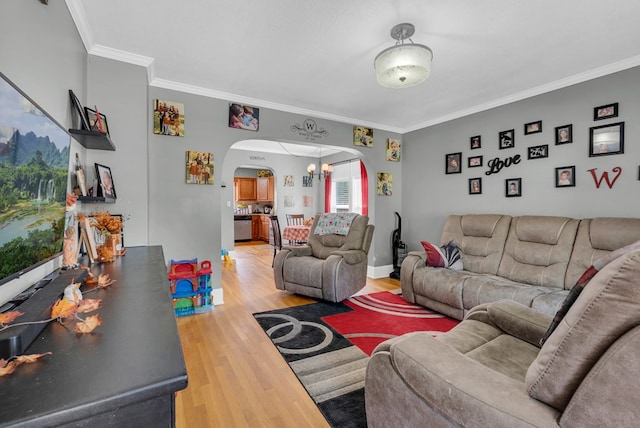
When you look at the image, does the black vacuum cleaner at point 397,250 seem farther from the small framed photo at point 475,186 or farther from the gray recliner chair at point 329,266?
the small framed photo at point 475,186

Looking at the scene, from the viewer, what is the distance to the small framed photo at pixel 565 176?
2994 millimetres

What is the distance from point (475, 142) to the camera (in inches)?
154

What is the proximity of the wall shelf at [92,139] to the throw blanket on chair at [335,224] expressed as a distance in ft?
8.57

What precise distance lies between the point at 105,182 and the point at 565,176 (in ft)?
14.5

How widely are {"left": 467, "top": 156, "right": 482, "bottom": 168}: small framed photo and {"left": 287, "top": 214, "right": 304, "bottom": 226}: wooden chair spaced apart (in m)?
4.65

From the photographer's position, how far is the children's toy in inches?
120

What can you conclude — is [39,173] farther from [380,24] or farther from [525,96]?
[525,96]

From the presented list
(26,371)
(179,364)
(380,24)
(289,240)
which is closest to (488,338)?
(179,364)

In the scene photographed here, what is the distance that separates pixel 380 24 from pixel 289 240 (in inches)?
194

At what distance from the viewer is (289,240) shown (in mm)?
6461

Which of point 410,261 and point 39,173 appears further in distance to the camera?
point 410,261

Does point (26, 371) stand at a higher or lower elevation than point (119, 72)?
lower

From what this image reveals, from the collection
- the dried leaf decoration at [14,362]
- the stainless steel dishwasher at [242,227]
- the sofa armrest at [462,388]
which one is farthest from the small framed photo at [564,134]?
the stainless steel dishwasher at [242,227]

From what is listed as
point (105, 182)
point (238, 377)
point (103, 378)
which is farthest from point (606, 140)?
point (105, 182)
